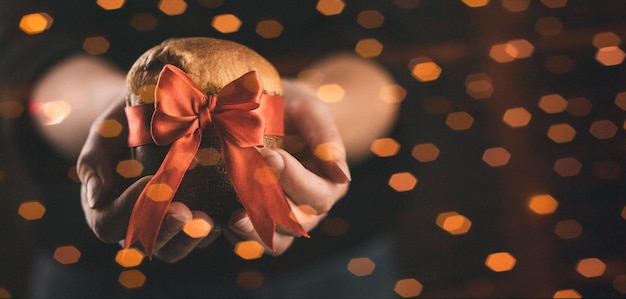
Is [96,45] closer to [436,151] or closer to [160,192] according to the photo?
[160,192]

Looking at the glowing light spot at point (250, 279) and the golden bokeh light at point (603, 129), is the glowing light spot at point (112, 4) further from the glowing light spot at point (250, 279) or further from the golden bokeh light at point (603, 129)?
the golden bokeh light at point (603, 129)

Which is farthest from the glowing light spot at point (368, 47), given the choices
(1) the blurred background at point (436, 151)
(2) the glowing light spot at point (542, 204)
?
(2) the glowing light spot at point (542, 204)

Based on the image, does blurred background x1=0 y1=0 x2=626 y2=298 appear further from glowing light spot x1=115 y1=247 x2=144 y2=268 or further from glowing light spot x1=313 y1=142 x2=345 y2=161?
glowing light spot x1=313 y1=142 x2=345 y2=161

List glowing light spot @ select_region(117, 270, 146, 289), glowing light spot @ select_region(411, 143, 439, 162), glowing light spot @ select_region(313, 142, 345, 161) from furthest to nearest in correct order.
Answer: glowing light spot @ select_region(411, 143, 439, 162) < glowing light spot @ select_region(117, 270, 146, 289) < glowing light spot @ select_region(313, 142, 345, 161)

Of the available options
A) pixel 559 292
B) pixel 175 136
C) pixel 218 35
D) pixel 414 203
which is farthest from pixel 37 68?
pixel 559 292

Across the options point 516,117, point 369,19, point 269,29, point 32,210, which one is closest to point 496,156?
point 516,117

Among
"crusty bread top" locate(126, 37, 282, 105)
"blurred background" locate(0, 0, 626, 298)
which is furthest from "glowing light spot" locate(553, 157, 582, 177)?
"crusty bread top" locate(126, 37, 282, 105)
